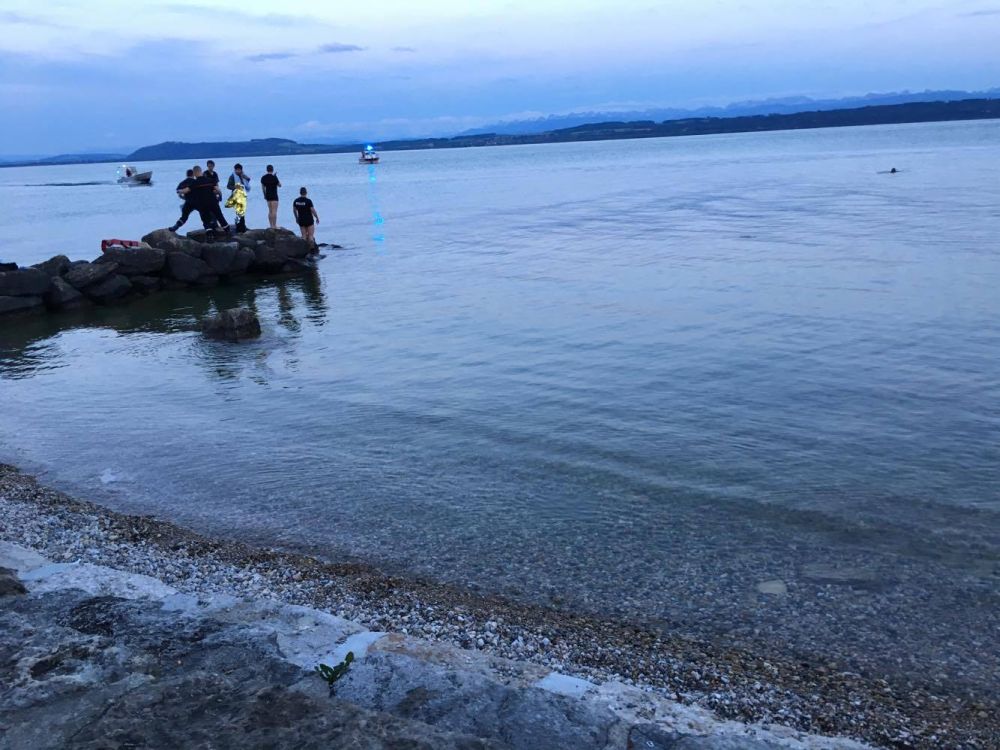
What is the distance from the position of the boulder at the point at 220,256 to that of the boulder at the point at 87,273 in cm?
286

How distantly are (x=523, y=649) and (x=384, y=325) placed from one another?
14116 mm

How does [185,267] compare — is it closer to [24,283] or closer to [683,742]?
[24,283]

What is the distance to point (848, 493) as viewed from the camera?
371 inches

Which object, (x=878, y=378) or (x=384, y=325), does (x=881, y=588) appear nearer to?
(x=878, y=378)

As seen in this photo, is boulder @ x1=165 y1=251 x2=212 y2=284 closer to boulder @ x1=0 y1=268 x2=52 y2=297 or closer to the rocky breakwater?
the rocky breakwater

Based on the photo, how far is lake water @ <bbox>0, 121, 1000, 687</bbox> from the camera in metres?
7.85

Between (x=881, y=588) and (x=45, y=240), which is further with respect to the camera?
(x=45, y=240)

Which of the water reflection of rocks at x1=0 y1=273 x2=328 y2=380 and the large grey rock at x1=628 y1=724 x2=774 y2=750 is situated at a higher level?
the large grey rock at x1=628 y1=724 x2=774 y2=750

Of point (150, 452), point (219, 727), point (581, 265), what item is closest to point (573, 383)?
point (150, 452)

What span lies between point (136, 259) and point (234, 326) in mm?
8894

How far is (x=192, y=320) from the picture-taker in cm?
2212

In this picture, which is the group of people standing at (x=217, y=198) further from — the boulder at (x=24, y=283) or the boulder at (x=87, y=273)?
the boulder at (x=24, y=283)

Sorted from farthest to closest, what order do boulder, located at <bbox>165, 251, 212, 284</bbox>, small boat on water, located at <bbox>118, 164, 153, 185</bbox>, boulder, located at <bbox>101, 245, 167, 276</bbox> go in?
small boat on water, located at <bbox>118, 164, 153, 185</bbox> → boulder, located at <bbox>165, 251, 212, 284</bbox> → boulder, located at <bbox>101, 245, 167, 276</bbox>

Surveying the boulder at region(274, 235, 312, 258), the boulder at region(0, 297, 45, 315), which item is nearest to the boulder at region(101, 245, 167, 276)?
the boulder at region(0, 297, 45, 315)
